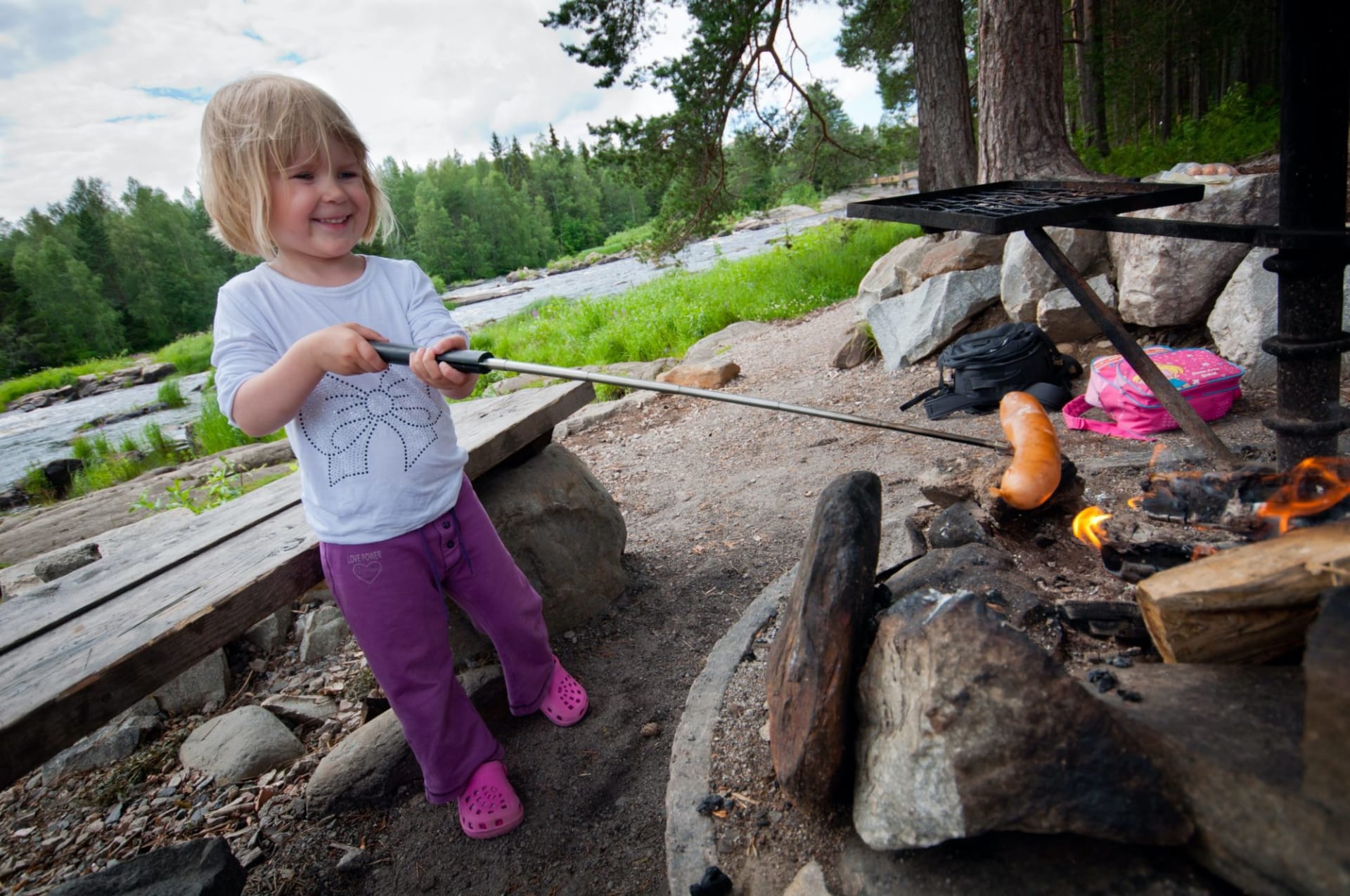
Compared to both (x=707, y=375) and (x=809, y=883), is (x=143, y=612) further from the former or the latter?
(x=707, y=375)

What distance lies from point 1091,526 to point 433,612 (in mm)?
1708

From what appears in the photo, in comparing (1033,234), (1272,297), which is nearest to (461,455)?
→ (1033,234)

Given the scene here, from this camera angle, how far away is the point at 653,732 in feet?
7.60

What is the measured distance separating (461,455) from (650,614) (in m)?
1.27

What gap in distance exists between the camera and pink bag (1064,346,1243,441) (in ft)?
10.8

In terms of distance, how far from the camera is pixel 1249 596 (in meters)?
1.05

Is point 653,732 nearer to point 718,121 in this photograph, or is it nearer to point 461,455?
point 461,455

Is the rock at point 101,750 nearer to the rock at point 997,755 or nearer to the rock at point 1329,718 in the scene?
the rock at point 997,755

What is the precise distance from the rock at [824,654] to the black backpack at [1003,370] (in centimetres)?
313

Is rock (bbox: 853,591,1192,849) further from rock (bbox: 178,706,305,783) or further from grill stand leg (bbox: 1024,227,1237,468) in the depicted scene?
rock (bbox: 178,706,305,783)

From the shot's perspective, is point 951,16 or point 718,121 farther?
point 718,121

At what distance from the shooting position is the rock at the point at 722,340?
7.68m

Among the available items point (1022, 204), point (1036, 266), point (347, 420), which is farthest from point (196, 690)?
point (1036, 266)

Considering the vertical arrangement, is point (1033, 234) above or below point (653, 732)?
above
